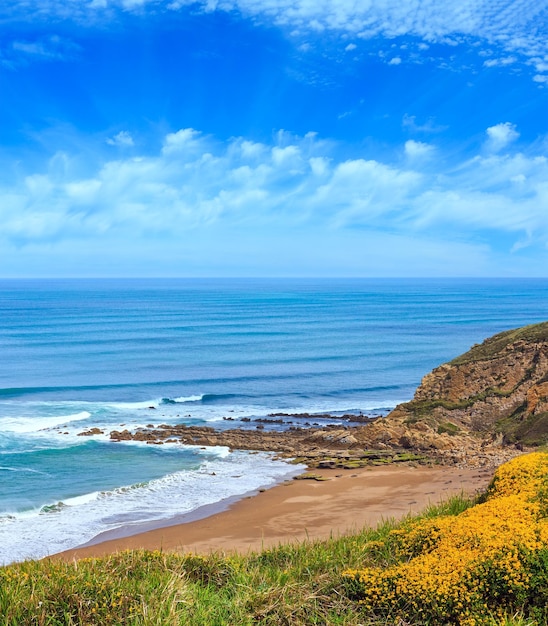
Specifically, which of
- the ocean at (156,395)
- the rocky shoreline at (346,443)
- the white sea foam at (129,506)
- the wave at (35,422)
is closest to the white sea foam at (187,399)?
the ocean at (156,395)

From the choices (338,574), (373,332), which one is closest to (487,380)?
(338,574)

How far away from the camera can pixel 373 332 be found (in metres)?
76.8

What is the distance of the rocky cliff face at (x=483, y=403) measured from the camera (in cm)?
2552

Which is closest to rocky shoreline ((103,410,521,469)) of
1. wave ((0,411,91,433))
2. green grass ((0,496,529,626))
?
wave ((0,411,91,433))

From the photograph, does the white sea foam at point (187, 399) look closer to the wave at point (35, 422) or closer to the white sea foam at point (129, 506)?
the wave at point (35, 422)

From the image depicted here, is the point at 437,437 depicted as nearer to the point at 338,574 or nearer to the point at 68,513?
the point at 68,513

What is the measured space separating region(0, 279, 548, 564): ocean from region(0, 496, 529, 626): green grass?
8.45 m

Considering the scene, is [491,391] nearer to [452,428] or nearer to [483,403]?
[483,403]

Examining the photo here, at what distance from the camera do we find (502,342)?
32.4 metres

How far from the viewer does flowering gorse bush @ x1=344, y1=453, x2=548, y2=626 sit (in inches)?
299

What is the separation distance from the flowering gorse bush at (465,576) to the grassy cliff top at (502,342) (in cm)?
2284

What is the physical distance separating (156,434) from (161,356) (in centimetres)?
2569

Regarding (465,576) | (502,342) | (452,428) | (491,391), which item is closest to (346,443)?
(452,428)

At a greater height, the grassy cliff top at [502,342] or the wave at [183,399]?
the grassy cliff top at [502,342]
